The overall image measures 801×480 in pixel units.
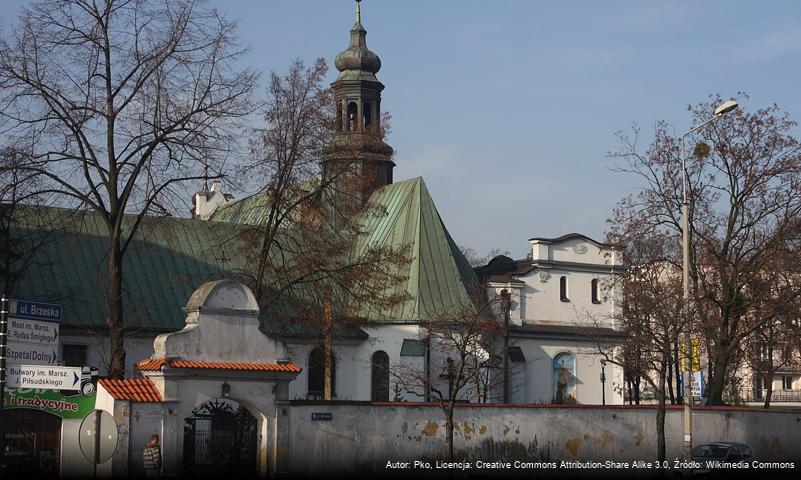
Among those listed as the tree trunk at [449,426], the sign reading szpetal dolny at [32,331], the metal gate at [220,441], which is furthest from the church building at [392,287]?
the sign reading szpetal dolny at [32,331]

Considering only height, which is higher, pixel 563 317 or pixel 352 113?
pixel 352 113

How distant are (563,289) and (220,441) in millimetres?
27565

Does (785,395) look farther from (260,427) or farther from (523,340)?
(260,427)

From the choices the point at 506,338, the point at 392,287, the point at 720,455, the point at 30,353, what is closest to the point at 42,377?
the point at 30,353

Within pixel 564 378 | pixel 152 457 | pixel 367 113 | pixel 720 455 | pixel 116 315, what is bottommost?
pixel 720 455

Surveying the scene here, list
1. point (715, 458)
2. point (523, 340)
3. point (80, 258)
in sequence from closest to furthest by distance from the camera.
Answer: point (715, 458) < point (80, 258) < point (523, 340)

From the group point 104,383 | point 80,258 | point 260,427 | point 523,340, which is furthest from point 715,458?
point 80,258

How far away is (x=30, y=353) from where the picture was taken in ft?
68.2

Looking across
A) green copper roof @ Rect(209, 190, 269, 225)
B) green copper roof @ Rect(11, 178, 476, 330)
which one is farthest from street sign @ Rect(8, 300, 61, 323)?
green copper roof @ Rect(11, 178, 476, 330)

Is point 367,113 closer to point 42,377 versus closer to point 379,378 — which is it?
point 379,378

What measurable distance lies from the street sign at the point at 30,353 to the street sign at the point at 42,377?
6.6 inches

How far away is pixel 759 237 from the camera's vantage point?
42156 mm

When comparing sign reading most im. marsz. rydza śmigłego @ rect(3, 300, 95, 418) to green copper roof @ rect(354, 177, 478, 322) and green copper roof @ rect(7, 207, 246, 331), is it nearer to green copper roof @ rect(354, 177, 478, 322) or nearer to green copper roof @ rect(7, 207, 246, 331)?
green copper roof @ rect(7, 207, 246, 331)

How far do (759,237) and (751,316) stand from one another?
578 centimetres
